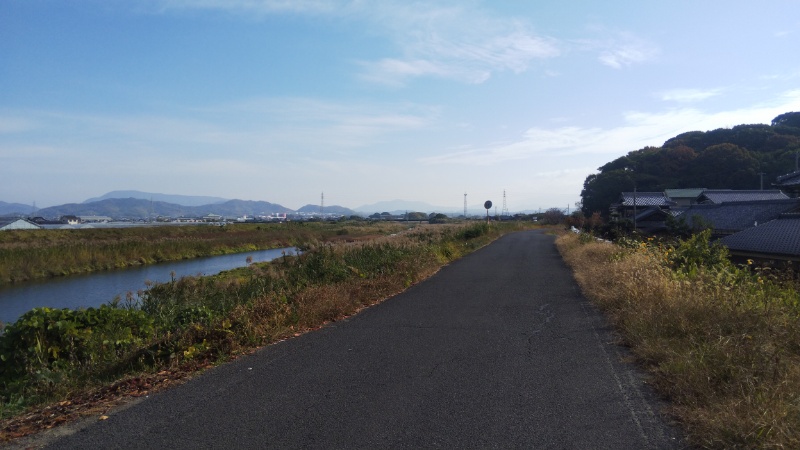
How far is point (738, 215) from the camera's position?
28.6m

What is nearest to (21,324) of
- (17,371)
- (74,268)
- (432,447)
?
(17,371)

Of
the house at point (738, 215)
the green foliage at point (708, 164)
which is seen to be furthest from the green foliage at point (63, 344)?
the green foliage at point (708, 164)

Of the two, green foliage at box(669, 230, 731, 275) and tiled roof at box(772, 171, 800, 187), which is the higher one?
tiled roof at box(772, 171, 800, 187)

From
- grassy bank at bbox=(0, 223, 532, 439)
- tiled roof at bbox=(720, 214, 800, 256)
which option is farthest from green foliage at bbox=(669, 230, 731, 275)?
grassy bank at bbox=(0, 223, 532, 439)

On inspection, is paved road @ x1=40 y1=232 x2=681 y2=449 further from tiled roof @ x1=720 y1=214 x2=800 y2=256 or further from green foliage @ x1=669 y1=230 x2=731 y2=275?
tiled roof @ x1=720 y1=214 x2=800 y2=256

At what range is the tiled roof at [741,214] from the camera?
25703mm

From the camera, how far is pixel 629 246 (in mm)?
17172

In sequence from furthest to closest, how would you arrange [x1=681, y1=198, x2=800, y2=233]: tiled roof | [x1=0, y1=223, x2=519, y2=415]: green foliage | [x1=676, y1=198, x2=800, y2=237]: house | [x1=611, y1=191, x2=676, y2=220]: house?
1. [x1=611, y1=191, x2=676, y2=220]: house
2. [x1=681, y1=198, x2=800, y2=233]: tiled roof
3. [x1=676, y1=198, x2=800, y2=237]: house
4. [x1=0, y1=223, x2=519, y2=415]: green foliage

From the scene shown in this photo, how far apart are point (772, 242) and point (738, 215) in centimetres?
1195

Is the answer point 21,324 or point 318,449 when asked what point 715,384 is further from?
point 21,324

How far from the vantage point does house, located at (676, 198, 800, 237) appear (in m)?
25.6

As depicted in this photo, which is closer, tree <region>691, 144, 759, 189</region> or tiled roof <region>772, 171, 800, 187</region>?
tiled roof <region>772, 171, 800, 187</region>

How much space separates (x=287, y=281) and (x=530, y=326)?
5.19 metres

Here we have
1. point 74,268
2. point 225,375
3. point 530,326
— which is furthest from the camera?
point 74,268
